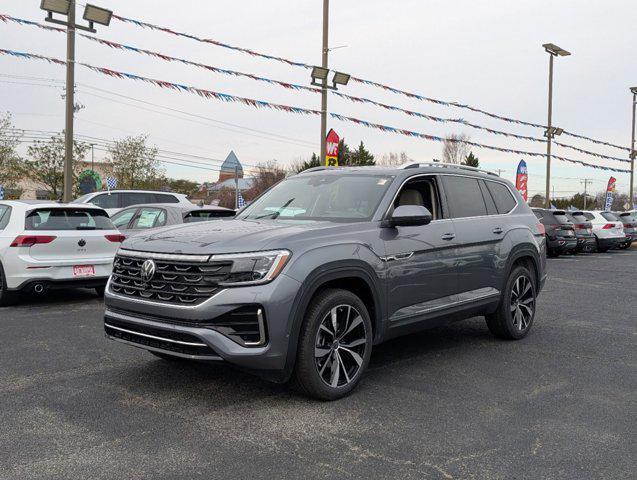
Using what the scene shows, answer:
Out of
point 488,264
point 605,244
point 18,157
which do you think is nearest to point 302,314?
point 488,264

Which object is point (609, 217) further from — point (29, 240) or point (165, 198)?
point (29, 240)

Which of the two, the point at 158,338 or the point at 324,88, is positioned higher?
the point at 324,88

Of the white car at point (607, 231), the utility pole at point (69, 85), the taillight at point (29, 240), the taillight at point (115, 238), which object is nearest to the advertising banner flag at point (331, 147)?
the utility pole at point (69, 85)

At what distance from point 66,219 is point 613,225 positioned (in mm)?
21454

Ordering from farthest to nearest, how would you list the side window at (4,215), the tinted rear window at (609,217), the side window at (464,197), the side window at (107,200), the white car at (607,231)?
the tinted rear window at (609,217) → the white car at (607,231) → the side window at (107,200) → the side window at (4,215) → the side window at (464,197)

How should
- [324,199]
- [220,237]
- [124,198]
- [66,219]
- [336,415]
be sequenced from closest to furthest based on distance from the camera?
[336,415]
[220,237]
[324,199]
[66,219]
[124,198]

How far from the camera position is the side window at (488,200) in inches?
262

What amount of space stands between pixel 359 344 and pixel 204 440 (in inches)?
58.0

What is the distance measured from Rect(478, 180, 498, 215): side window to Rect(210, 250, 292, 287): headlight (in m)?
3.17

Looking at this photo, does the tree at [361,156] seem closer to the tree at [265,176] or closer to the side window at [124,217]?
the tree at [265,176]

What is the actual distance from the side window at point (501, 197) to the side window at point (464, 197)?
315mm

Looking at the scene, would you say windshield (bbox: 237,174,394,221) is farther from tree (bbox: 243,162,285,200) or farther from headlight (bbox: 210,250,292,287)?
tree (bbox: 243,162,285,200)

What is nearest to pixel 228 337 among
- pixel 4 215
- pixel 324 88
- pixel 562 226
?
pixel 4 215

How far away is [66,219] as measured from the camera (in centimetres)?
916
